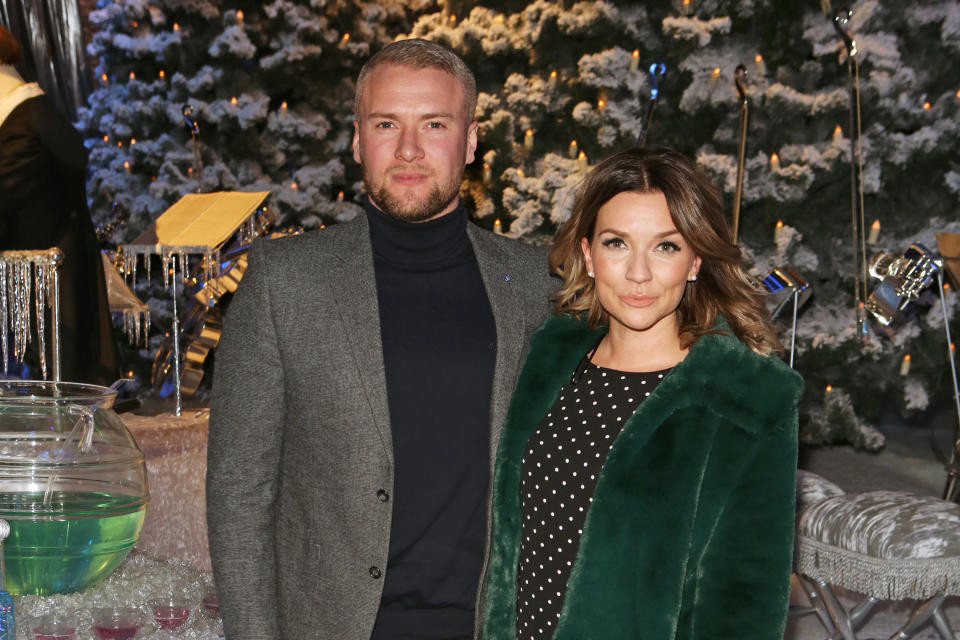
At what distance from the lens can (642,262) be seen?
1.90 m

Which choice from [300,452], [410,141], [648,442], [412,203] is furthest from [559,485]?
[410,141]

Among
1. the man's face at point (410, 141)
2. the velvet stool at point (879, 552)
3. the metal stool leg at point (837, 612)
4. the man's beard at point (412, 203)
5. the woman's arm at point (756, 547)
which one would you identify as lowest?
the metal stool leg at point (837, 612)

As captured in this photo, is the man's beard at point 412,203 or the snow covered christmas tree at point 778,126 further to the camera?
the snow covered christmas tree at point 778,126

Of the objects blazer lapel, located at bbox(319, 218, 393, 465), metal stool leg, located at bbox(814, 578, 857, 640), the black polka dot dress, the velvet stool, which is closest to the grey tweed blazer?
blazer lapel, located at bbox(319, 218, 393, 465)

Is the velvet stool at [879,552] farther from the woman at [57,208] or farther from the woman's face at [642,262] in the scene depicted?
the woman at [57,208]

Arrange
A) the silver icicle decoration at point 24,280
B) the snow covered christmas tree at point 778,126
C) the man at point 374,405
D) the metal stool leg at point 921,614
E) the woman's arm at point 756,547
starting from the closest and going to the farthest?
1. the woman's arm at point 756,547
2. the man at point 374,405
3. the silver icicle decoration at point 24,280
4. the metal stool leg at point 921,614
5. the snow covered christmas tree at point 778,126

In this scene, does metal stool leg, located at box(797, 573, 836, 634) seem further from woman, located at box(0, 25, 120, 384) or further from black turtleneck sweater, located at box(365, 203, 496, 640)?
woman, located at box(0, 25, 120, 384)

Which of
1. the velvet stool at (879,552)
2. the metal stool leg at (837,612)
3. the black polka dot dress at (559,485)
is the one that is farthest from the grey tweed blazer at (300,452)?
the metal stool leg at (837,612)

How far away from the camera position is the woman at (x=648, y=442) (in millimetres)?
1748

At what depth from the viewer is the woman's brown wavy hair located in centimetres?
190

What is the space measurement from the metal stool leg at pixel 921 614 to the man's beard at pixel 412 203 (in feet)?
7.40

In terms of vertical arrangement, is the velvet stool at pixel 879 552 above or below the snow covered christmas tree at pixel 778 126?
below

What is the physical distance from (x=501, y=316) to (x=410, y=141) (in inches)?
14.8

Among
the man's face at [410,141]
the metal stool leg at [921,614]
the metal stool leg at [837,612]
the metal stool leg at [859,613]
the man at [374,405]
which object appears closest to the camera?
the man at [374,405]
